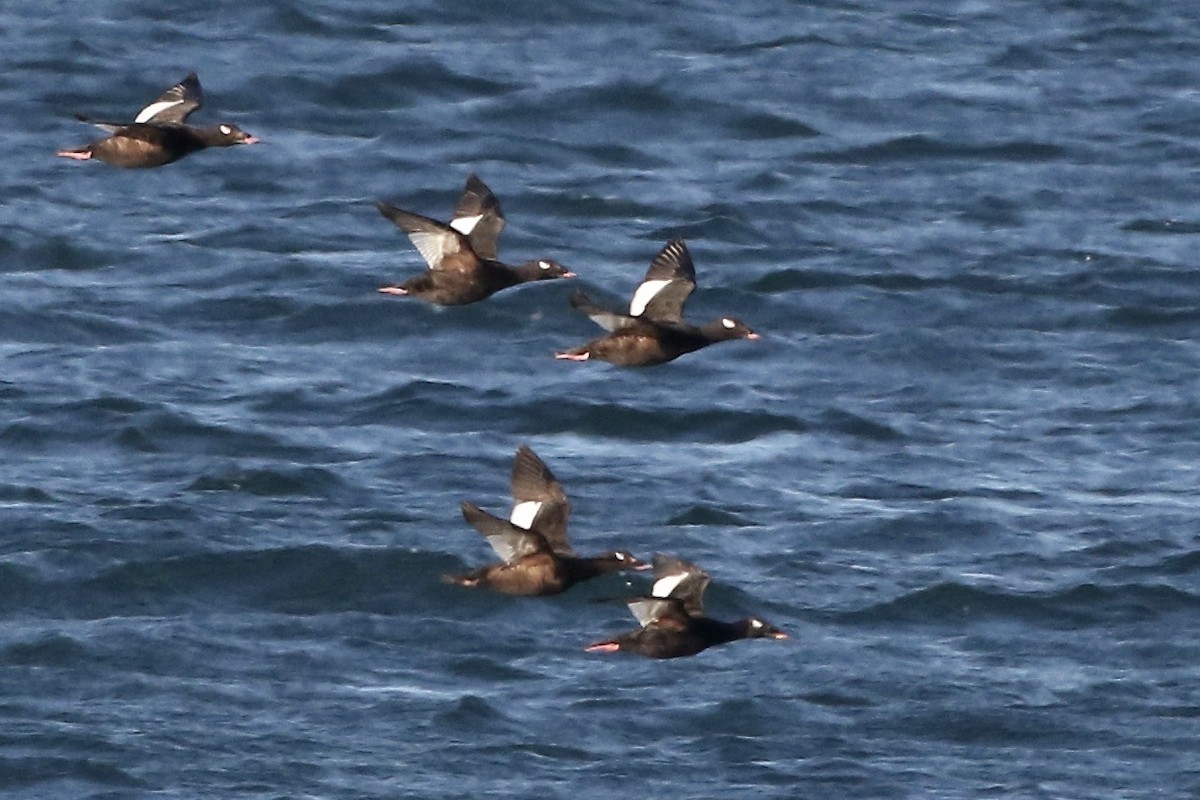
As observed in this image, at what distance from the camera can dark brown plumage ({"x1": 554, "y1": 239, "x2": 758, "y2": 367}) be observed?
72.9ft

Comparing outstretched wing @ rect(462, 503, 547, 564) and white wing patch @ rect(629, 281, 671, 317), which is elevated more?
white wing patch @ rect(629, 281, 671, 317)

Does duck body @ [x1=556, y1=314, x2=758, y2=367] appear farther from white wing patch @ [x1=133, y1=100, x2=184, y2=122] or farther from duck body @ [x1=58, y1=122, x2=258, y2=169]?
white wing patch @ [x1=133, y1=100, x2=184, y2=122]

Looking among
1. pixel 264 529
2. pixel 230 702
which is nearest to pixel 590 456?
pixel 264 529

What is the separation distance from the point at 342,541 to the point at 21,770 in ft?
16.8

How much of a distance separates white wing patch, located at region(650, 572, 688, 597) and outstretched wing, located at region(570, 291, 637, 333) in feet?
5.89

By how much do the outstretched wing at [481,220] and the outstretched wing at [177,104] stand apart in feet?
8.55

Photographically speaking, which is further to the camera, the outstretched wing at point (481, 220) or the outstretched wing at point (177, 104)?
the outstretched wing at point (177, 104)

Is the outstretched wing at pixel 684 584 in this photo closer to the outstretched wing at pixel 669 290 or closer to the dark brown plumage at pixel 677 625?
the dark brown plumage at pixel 677 625

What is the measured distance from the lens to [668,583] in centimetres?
2156

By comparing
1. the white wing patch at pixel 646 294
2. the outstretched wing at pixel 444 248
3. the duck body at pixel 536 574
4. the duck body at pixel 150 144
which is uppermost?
the duck body at pixel 150 144

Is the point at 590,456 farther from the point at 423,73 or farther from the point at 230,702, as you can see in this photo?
the point at 423,73

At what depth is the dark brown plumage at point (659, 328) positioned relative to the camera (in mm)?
22234

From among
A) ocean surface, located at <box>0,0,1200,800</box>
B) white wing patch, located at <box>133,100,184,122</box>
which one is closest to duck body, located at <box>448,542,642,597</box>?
white wing patch, located at <box>133,100,184,122</box>

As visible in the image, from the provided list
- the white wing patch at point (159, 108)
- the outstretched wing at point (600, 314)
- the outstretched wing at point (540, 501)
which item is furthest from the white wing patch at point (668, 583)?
the white wing patch at point (159, 108)
